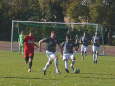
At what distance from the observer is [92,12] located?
209 feet

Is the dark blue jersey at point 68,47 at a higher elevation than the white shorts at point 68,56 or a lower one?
higher

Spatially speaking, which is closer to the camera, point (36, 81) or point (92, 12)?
point (36, 81)

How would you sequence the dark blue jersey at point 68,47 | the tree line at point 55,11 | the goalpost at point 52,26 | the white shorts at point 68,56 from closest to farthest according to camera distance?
the white shorts at point 68,56, the dark blue jersey at point 68,47, the goalpost at point 52,26, the tree line at point 55,11

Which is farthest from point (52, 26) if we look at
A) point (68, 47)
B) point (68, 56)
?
point (68, 56)

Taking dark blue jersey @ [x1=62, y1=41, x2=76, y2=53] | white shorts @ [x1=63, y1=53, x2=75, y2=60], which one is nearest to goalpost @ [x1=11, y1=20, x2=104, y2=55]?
dark blue jersey @ [x1=62, y1=41, x2=76, y2=53]

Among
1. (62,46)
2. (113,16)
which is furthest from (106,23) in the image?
(62,46)

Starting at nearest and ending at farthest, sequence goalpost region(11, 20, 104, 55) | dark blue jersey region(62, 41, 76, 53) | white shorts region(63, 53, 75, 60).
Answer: white shorts region(63, 53, 75, 60) < dark blue jersey region(62, 41, 76, 53) < goalpost region(11, 20, 104, 55)

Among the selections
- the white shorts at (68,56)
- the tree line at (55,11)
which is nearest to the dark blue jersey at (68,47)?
the white shorts at (68,56)

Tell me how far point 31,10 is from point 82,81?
2039 inches

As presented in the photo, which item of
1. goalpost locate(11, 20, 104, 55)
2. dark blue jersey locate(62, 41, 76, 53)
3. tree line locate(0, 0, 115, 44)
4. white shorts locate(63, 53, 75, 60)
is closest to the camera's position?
white shorts locate(63, 53, 75, 60)

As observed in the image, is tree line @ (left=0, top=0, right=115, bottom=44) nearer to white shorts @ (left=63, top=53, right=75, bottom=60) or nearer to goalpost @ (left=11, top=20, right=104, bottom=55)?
goalpost @ (left=11, top=20, right=104, bottom=55)

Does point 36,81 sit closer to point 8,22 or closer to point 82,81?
point 82,81

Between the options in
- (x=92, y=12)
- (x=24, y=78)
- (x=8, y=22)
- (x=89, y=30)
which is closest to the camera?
(x=24, y=78)

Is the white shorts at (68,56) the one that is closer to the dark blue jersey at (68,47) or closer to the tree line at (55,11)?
the dark blue jersey at (68,47)
